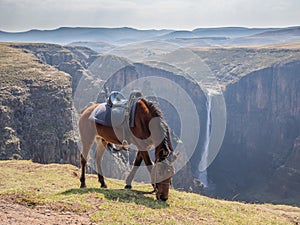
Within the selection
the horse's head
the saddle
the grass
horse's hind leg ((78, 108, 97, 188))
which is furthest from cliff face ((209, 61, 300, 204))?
the horse's head

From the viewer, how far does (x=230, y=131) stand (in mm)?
128750

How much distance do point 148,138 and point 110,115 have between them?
2051 mm

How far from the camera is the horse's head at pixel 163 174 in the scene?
11.4 metres

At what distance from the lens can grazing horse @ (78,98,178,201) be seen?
11461 mm

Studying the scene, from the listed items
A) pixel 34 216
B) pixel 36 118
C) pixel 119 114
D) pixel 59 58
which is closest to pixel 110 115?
pixel 119 114

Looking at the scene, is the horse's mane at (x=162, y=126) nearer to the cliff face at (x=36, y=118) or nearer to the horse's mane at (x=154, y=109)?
the horse's mane at (x=154, y=109)

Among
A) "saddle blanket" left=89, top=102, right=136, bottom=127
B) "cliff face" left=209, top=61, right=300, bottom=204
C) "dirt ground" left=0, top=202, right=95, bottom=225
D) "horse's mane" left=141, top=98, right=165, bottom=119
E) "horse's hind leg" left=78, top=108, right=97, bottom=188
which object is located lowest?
"cliff face" left=209, top=61, right=300, bottom=204

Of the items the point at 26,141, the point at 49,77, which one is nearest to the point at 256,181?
the point at 49,77

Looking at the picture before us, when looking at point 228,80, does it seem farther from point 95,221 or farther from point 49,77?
point 95,221

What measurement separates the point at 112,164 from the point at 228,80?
99761 millimetres

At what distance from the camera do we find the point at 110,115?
44.0ft

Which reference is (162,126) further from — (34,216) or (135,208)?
(34,216)

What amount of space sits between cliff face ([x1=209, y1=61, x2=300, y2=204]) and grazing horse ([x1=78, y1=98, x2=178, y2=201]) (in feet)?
254

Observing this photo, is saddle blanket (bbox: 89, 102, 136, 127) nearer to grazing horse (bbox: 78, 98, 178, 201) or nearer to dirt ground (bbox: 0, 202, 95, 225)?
grazing horse (bbox: 78, 98, 178, 201)
